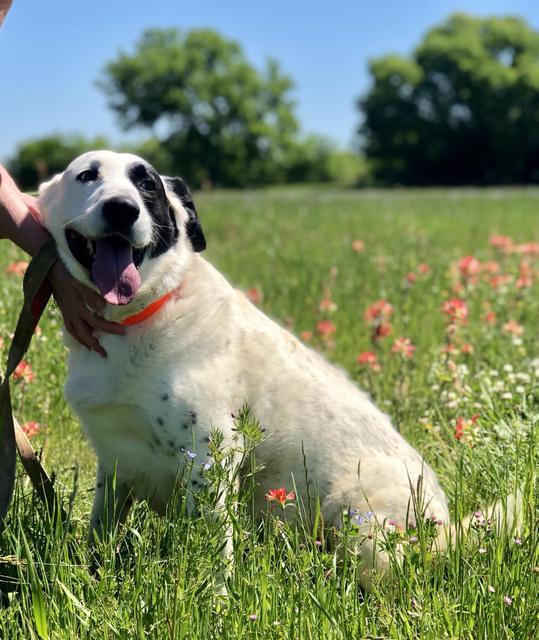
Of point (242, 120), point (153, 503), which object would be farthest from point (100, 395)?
point (242, 120)

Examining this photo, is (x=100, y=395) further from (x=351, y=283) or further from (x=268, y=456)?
(x=351, y=283)

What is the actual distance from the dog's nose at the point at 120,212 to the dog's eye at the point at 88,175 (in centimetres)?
24

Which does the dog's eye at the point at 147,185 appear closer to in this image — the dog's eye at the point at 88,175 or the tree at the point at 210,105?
the dog's eye at the point at 88,175

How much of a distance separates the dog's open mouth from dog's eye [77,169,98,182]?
20cm

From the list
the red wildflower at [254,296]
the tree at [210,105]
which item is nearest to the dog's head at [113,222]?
the red wildflower at [254,296]

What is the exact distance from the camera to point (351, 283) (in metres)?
8.09

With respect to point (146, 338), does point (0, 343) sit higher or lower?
lower

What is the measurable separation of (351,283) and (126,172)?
5.03 meters

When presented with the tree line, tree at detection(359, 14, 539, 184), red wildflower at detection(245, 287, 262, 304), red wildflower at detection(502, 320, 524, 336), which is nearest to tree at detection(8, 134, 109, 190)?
the tree line

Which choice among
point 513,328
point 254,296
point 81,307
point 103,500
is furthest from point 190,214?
point 254,296

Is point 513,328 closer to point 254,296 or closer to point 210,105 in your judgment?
point 254,296

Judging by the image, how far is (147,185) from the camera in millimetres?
3299

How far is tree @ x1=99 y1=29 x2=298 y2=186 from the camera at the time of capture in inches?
3127

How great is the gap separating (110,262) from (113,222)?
0.53ft
